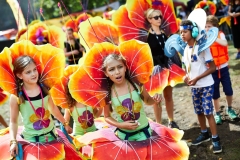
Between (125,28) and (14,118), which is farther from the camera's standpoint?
(125,28)

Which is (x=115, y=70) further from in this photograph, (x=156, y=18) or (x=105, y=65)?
(x=156, y=18)

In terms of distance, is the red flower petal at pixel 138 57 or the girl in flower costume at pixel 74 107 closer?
the red flower petal at pixel 138 57

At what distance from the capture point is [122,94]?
2.70 m

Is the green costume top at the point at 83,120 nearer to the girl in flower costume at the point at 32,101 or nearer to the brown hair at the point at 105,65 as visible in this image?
the girl in flower costume at the point at 32,101

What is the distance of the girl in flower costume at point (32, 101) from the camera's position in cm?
261

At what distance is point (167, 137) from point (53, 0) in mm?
19078

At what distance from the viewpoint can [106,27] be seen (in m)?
3.52

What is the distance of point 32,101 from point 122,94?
82 cm

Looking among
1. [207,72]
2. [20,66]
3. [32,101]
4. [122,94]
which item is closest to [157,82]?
[207,72]

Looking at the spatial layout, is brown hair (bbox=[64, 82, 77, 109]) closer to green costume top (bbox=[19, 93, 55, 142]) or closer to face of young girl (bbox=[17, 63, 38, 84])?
green costume top (bbox=[19, 93, 55, 142])

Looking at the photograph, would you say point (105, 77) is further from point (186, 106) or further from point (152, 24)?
point (186, 106)

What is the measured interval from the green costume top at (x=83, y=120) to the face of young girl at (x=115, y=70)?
0.95 meters

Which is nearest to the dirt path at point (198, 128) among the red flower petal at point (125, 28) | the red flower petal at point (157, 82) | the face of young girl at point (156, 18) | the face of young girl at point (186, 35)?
the red flower petal at point (157, 82)

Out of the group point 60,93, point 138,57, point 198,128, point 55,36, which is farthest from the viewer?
point 55,36
